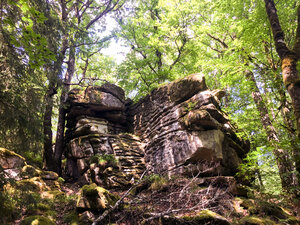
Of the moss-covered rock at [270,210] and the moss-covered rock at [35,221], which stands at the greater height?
the moss-covered rock at [35,221]

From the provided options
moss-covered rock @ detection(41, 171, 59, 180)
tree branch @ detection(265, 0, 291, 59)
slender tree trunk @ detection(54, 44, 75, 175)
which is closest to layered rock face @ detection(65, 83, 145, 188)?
slender tree trunk @ detection(54, 44, 75, 175)

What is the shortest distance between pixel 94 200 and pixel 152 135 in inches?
234

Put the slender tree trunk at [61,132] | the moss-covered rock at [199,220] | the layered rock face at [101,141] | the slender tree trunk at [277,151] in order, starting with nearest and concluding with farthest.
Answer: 1. the moss-covered rock at [199,220]
2. the slender tree trunk at [277,151]
3. the layered rock face at [101,141]
4. the slender tree trunk at [61,132]

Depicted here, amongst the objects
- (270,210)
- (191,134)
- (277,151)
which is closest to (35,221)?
(191,134)

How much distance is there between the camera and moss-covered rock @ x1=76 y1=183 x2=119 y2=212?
495 cm

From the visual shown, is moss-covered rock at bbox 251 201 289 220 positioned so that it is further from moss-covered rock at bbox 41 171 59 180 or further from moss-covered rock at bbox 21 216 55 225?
moss-covered rock at bbox 41 171 59 180

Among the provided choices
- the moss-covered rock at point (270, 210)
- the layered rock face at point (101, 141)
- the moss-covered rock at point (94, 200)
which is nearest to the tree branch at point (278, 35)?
the moss-covered rock at point (270, 210)

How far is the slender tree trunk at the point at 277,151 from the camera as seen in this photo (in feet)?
20.5

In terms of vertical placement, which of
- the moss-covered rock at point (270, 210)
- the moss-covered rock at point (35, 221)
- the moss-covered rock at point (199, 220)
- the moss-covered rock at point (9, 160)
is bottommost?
the moss-covered rock at point (270, 210)

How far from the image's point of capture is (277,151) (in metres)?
7.01

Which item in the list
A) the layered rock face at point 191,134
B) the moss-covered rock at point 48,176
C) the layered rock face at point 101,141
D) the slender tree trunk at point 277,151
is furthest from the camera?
the layered rock face at point 101,141

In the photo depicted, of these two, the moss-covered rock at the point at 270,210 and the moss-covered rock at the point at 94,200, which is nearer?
the moss-covered rock at the point at 94,200

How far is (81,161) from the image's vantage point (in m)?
10.1

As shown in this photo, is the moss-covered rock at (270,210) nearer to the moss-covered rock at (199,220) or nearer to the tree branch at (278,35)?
the moss-covered rock at (199,220)
